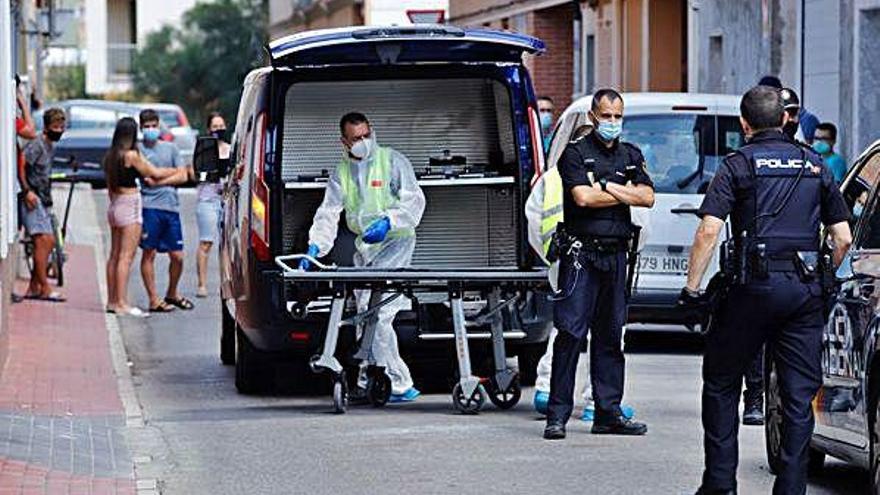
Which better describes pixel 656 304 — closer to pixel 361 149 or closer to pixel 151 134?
pixel 361 149

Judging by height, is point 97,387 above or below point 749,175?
below

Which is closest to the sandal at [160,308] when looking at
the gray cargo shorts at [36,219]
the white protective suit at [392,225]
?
the gray cargo shorts at [36,219]

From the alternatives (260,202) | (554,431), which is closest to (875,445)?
(554,431)

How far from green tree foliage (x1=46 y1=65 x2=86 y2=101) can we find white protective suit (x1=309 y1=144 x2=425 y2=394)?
6063cm

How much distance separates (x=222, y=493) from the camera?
10547 millimetres

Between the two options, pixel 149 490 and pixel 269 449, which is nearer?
pixel 149 490

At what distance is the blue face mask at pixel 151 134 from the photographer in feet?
69.5

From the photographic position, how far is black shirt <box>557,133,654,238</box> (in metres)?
12.1

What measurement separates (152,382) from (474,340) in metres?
2.85

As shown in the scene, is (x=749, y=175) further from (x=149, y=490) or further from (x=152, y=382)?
(x=152, y=382)

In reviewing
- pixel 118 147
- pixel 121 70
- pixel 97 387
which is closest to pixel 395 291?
pixel 97 387

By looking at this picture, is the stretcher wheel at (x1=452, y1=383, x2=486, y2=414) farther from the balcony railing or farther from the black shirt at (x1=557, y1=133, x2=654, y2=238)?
the balcony railing

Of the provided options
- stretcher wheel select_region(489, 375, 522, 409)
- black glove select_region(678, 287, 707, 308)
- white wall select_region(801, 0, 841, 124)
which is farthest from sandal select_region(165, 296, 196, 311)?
black glove select_region(678, 287, 707, 308)

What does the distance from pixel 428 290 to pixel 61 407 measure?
2.38 meters
